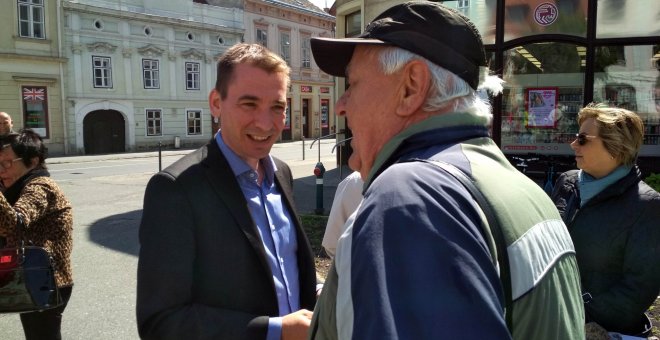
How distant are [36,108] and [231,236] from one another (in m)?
28.8

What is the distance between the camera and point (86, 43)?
27969 millimetres

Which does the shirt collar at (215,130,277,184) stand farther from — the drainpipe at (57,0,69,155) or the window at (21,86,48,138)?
the drainpipe at (57,0,69,155)

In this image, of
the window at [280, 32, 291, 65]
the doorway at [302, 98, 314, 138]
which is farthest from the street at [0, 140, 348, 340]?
the doorway at [302, 98, 314, 138]

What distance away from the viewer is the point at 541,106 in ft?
33.3

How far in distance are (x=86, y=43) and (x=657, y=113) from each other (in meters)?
27.6

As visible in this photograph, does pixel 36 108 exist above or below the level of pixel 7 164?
above

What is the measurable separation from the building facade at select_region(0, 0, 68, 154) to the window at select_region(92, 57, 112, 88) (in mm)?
1737

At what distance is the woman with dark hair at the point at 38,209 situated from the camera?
10.6 ft

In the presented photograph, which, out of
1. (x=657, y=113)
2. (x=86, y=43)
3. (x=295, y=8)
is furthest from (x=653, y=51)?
(x=295, y=8)

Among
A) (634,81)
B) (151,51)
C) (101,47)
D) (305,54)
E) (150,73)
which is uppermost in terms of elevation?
(305,54)

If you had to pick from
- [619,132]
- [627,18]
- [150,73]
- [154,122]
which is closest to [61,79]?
[150,73]

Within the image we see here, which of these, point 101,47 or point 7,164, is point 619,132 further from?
point 101,47

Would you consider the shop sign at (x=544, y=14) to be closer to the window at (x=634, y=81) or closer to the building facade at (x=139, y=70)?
the window at (x=634, y=81)

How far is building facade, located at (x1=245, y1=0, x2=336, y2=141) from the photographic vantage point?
38.8 m
